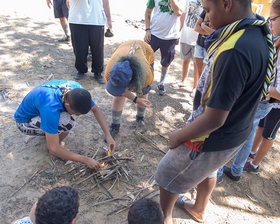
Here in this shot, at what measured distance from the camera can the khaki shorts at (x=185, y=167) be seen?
1.72 m

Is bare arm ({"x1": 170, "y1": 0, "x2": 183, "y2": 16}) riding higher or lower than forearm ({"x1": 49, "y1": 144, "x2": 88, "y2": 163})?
higher

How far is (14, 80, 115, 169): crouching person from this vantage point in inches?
98.7

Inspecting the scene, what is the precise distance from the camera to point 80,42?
4773 millimetres

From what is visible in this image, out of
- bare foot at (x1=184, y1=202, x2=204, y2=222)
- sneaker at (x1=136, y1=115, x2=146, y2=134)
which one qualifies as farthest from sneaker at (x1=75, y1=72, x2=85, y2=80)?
bare foot at (x1=184, y1=202, x2=204, y2=222)

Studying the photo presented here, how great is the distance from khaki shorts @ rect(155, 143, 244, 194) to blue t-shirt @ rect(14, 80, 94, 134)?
4.40 feet

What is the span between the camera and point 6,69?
5.02 metres

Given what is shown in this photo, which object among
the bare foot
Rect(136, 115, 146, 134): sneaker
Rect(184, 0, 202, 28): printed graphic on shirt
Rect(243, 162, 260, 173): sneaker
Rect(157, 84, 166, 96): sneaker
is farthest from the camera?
Rect(157, 84, 166, 96): sneaker

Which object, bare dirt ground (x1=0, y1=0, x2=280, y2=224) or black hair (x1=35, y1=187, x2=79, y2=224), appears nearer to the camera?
black hair (x1=35, y1=187, x2=79, y2=224)

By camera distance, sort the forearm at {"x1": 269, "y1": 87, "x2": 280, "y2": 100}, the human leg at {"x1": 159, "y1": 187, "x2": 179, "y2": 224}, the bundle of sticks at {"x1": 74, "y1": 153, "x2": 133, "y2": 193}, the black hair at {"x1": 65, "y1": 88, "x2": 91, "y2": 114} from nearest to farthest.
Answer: the human leg at {"x1": 159, "y1": 187, "x2": 179, "y2": 224}
the forearm at {"x1": 269, "y1": 87, "x2": 280, "y2": 100}
the black hair at {"x1": 65, "y1": 88, "x2": 91, "y2": 114}
the bundle of sticks at {"x1": 74, "y1": 153, "x2": 133, "y2": 193}

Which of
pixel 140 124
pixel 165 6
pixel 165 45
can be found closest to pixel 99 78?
pixel 165 45

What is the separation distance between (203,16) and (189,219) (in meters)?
3.03

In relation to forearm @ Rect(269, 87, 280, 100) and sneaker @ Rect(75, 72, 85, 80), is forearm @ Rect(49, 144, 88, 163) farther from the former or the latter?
sneaker @ Rect(75, 72, 85, 80)

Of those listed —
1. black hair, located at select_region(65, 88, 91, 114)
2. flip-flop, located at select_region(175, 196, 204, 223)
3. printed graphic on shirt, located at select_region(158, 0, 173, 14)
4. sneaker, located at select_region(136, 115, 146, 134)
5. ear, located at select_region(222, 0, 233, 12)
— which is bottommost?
flip-flop, located at select_region(175, 196, 204, 223)

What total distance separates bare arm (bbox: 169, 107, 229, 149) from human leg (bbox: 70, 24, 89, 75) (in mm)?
3785
